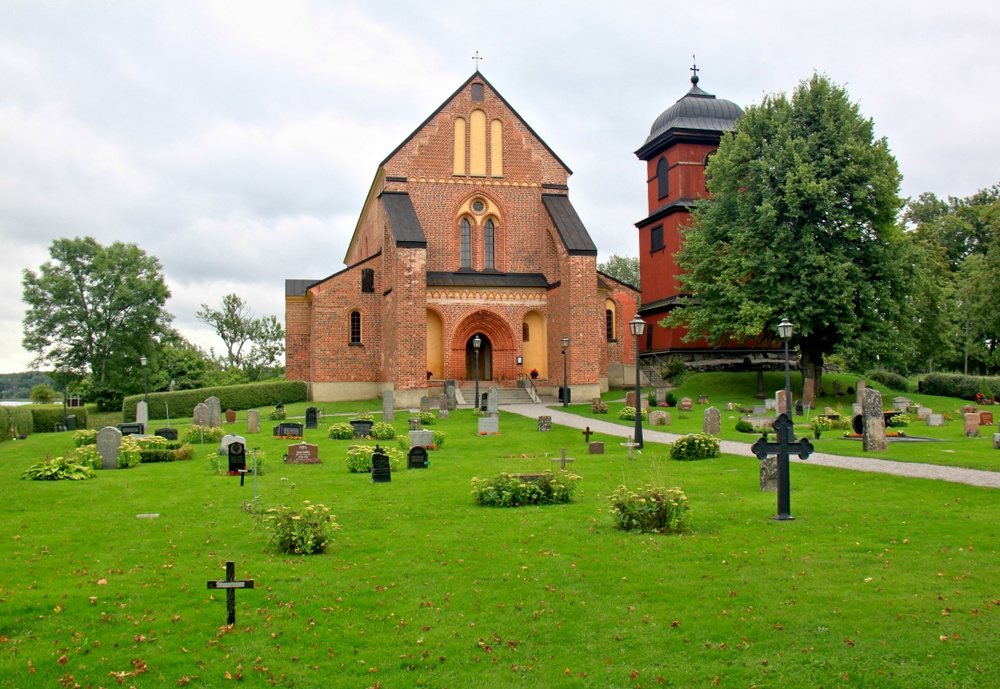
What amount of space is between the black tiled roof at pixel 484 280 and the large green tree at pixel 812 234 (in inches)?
296

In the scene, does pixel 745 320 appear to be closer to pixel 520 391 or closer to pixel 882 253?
pixel 882 253

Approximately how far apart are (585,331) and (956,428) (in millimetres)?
15045

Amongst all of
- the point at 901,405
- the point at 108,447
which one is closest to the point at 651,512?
the point at 108,447

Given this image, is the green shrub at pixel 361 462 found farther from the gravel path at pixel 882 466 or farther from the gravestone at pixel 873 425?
the gravestone at pixel 873 425

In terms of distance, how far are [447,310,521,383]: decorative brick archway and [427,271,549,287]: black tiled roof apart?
137cm

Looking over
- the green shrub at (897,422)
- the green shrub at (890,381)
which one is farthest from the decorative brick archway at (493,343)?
the green shrub at (890,381)

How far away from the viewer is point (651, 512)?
10.3 meters

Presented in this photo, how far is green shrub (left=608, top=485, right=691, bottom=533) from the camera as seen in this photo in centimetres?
1031

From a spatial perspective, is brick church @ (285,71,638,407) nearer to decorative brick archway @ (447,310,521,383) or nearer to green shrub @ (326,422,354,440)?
decorative brick archway @ (447,310,521,383)

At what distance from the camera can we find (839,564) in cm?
860

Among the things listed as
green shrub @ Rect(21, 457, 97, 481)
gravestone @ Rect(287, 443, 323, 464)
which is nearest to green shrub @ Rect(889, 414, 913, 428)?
gravestone @ Rect(287, 443, 323, 464)

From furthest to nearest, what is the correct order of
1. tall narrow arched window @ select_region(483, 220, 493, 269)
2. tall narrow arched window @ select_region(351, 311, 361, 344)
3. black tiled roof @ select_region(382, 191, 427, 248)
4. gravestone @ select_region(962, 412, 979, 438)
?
tall narrow arched window @ select_region(483, 220, 493, 269), tall narrow arched window @ select_region(351, 311, 361, 344), black tiled roof @ select_region(382, 191, 427, 248), gravestone @ select_region(962, 412, 979, 438)

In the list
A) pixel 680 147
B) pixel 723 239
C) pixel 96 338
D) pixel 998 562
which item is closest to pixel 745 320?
pixel 723 239

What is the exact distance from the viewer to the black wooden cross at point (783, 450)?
35.7 ft
